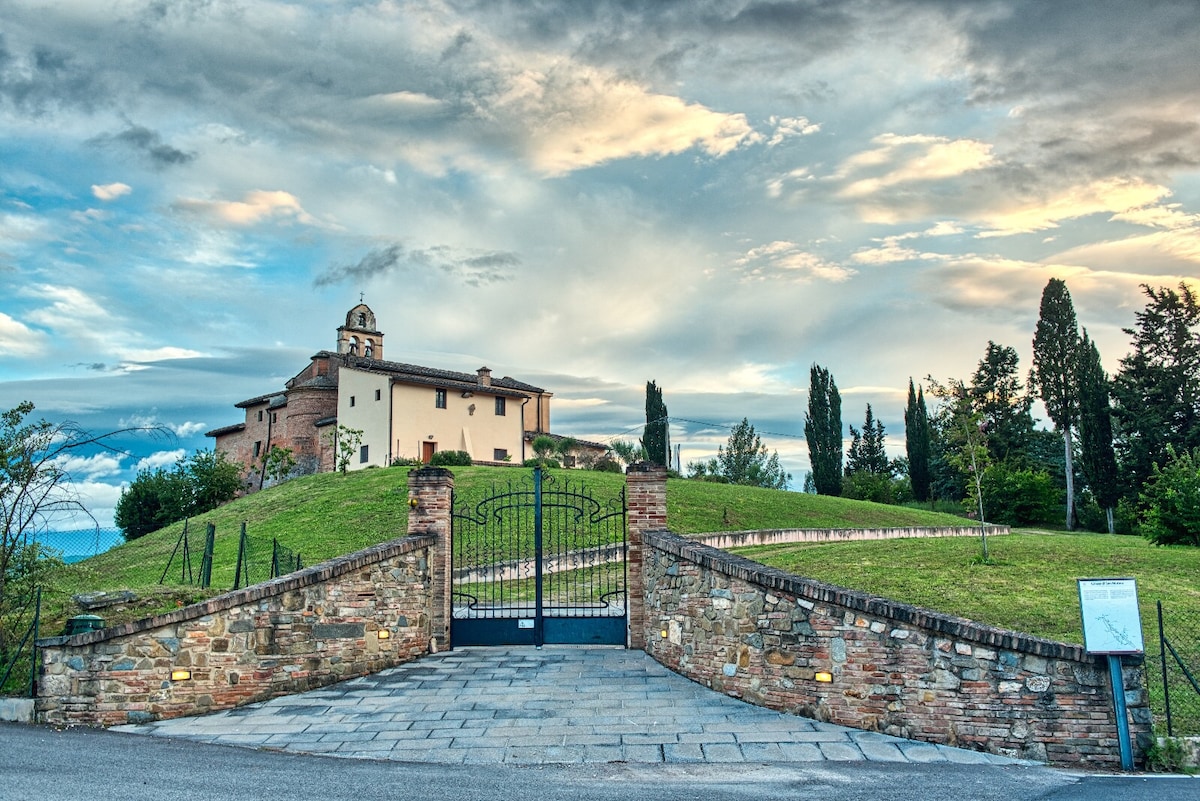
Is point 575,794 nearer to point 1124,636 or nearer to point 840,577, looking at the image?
point 1124,636

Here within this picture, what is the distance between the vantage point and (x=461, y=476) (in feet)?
112

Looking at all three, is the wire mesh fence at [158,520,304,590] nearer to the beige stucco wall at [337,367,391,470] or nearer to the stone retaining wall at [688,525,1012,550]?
the stone retaining wall at [688,525,1012,550]

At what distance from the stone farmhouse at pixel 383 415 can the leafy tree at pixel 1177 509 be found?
3333 cm

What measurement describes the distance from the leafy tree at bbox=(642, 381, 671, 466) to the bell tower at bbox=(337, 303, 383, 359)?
18.9 m

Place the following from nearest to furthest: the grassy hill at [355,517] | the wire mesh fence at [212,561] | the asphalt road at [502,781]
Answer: the asphalt road at [502,781] < the wire mesh fence at [212,561] < the grassy hill at [355,517]

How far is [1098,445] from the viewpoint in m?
40.8

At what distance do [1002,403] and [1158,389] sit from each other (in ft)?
37.9

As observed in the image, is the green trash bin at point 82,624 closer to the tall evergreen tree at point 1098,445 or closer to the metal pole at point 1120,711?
the metal pole at point 1120,711

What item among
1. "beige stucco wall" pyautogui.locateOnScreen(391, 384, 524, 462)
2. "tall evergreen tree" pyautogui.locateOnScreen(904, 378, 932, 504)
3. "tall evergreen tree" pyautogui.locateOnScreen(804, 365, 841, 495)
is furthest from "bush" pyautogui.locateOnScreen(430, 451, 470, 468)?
"tall evergreen tree" pyautogui.locateOnScreen(904, 378, 932, 504)

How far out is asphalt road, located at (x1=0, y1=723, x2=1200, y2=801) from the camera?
6.25m

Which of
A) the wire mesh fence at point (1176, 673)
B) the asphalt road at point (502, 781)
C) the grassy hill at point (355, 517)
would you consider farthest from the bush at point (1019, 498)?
the asphalt road at point (502, 781)

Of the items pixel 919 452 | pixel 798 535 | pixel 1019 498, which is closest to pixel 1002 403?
pixel 919 452

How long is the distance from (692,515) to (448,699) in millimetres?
A: 20163

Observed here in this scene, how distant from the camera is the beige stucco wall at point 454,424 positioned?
44.4m
